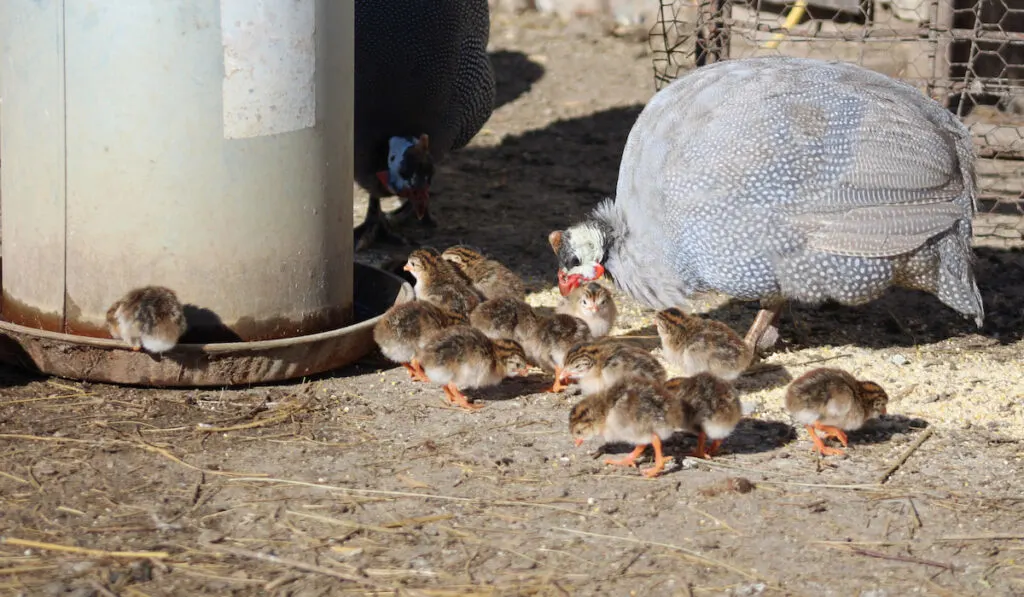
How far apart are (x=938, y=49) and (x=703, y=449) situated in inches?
172

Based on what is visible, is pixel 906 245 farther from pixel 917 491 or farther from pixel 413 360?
pixel 413 360

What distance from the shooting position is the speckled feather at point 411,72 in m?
6.75

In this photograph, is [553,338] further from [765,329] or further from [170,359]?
[170,359]

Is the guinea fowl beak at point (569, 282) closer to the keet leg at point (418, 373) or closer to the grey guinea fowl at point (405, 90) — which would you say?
the keet leg at point (418, 373)

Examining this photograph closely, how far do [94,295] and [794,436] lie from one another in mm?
2638

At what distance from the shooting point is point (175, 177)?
4.41 metres

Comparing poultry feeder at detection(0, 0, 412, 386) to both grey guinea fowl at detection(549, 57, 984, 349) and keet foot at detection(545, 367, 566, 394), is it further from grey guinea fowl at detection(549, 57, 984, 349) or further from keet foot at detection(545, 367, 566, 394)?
grey guinea fowl at detection(549, 57, 984, 349)

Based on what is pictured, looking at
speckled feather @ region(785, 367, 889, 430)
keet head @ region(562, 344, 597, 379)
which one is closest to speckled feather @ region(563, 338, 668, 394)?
keet head @ region(562, 344, 597, 379)

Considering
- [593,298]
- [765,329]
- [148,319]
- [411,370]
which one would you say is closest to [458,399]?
[411,370]

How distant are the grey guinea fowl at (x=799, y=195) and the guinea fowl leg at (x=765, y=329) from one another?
0.22ft

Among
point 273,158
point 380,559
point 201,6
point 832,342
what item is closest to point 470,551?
point 380,559

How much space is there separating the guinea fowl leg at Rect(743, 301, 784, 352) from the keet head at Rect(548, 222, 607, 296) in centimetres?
72

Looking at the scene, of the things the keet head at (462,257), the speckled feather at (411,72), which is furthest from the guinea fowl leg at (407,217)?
the keet head at (462,257)

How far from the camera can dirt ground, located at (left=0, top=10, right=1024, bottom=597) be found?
11.2 ft
